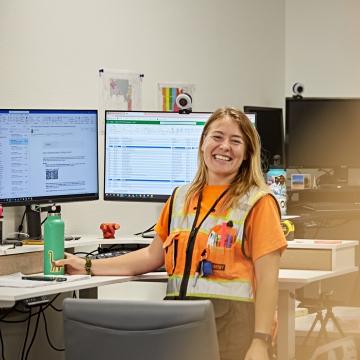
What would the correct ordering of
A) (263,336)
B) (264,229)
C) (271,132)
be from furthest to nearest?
1. (271,132)
2. (264,229)
3. (263,336)

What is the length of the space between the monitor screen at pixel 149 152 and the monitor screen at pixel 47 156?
14cm

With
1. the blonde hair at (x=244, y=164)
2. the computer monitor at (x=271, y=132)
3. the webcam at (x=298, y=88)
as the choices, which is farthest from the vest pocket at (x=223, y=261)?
the webcam at (x=298, y=88)

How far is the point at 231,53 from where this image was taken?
4.76 metres

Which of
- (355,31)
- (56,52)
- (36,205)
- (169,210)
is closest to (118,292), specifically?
(36,205)

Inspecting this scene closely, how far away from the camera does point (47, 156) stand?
312 cm

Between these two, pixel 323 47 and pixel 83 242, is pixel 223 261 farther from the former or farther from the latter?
pixel 323 47

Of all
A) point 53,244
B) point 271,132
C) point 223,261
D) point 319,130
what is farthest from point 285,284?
point 319,130

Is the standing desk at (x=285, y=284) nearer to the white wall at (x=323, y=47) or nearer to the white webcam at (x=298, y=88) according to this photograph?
the white webcam at (x=298, y=88)

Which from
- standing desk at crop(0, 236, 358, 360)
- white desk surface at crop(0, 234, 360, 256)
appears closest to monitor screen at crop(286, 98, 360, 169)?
white desk surface at crop(0, 234, 360, 256)

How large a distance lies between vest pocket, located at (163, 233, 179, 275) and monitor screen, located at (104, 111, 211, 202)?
809 millimetres

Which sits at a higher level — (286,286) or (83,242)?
(83,242)

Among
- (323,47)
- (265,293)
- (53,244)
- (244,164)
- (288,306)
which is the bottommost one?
(288,306)

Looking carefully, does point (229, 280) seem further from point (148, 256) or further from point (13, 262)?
point (13, 262)

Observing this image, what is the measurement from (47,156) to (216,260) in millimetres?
928
